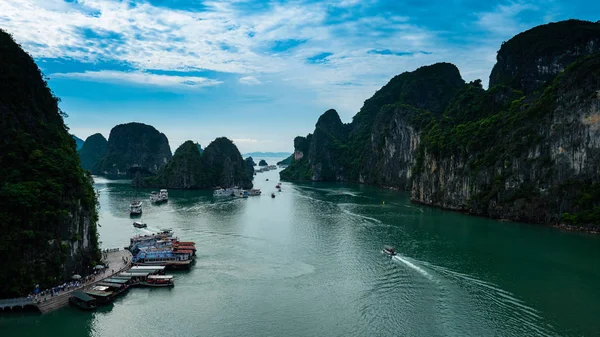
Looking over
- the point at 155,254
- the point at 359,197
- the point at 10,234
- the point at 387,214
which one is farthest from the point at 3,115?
the point at 359,197

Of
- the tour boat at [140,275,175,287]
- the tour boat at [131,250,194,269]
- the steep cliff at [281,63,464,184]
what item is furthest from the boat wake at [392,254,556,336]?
the steep cliff at [281,63,464,184]

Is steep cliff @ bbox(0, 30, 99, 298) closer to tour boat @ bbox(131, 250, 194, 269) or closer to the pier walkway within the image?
the pier walkway

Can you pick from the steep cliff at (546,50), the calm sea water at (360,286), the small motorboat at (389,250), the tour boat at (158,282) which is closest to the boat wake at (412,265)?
the calm sea water at (360,286)

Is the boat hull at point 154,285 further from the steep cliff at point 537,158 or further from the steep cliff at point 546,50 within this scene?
the steep cliff at point 546,50

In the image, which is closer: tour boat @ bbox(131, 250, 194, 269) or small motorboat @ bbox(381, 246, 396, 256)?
tour boat @ bbox(131, 250, 194, 269)

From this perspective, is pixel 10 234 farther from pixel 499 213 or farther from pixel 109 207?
pixel 499 213

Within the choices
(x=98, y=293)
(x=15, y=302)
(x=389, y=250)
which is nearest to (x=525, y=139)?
(x=389, y=250)

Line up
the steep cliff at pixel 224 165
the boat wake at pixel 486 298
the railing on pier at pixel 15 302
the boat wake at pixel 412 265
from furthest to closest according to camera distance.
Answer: the steep cliff at pixel 224 165
the boat wake at pixel 412 265
the boat wake at pixel 486 298
the railing on pier at pixel 15 302

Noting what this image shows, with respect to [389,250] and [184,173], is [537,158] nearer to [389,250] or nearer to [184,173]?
[389,250]
